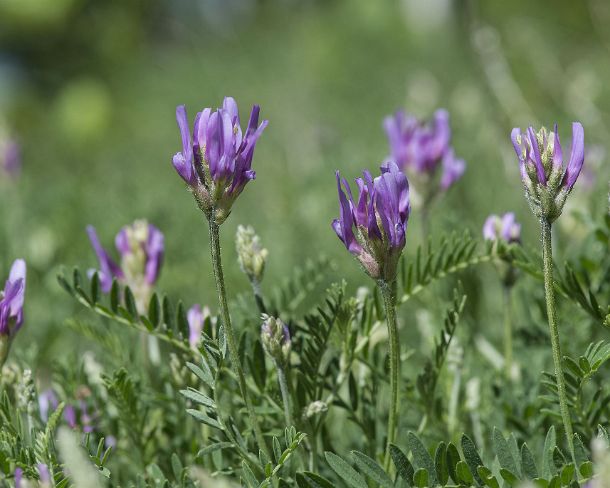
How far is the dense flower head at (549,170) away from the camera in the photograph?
2.61 feet

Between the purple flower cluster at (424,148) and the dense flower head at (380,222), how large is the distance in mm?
637

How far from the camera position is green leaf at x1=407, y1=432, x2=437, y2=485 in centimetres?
80

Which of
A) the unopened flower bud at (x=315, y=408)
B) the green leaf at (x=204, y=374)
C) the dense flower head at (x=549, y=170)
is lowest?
the unopened flower bud at (x=315, y=408)

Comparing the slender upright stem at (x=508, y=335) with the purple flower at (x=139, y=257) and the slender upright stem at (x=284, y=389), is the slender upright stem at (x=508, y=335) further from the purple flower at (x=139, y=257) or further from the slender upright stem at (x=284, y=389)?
the purple flower at (x=139, y=257)

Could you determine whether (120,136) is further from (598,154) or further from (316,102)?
(598,154)

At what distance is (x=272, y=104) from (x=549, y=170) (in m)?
5.63

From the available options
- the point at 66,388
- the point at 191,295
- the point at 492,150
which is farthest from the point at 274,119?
the point at 66,388

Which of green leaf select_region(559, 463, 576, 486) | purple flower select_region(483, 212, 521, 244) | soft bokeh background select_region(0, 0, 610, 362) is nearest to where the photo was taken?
green leaf select_region(559, 463, 576, 486)

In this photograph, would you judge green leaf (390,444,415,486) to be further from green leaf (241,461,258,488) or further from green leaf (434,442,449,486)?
green leaf (241,461,258,488)

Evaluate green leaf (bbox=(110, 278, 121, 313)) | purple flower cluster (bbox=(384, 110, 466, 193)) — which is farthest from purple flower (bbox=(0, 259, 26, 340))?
purple flower cluster (bbox=(384, 110, 466, 193))

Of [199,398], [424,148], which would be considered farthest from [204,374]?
[424,148]

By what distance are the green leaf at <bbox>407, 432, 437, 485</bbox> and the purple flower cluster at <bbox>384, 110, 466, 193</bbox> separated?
2.41 feet

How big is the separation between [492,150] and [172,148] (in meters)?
3.19

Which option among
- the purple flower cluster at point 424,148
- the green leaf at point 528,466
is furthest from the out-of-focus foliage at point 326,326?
the purple flower cluster at point 424,148
